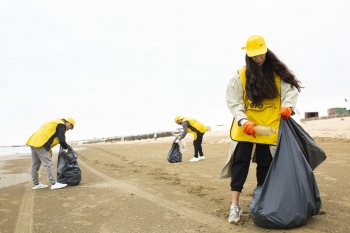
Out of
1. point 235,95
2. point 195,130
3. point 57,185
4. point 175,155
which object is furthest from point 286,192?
point 195,130

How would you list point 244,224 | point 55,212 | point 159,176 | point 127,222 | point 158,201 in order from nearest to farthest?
point 244,224
point 127,222
point 55,212
point 158,201
point 159,176

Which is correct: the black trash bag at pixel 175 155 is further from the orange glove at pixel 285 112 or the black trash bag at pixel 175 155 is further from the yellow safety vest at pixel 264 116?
the orange glove at pixel 285 112

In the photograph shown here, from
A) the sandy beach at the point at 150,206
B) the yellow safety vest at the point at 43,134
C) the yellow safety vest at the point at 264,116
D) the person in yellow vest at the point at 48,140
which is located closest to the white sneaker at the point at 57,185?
the person in yellow vest at the point at 48,140

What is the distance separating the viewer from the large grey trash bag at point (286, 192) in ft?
9.01

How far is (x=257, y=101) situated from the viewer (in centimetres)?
311

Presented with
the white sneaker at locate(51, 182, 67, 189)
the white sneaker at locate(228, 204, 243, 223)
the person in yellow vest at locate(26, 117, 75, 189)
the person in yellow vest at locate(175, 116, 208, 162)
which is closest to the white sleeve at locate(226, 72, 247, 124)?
the white sneaker at locate(228, 204, 243, 223)

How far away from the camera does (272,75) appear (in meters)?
3.15

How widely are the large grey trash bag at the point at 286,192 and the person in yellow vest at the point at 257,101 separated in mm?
183

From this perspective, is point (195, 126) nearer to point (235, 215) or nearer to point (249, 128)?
point (235, 215)

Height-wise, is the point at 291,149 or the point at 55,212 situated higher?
the point at 291,149

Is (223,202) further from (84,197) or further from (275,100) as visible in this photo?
(84,197)

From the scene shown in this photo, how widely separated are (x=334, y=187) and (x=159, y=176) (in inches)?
138

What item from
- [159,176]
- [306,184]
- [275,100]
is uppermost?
[275,100]

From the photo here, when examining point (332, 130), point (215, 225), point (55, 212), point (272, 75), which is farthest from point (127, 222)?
point (332, 130)
